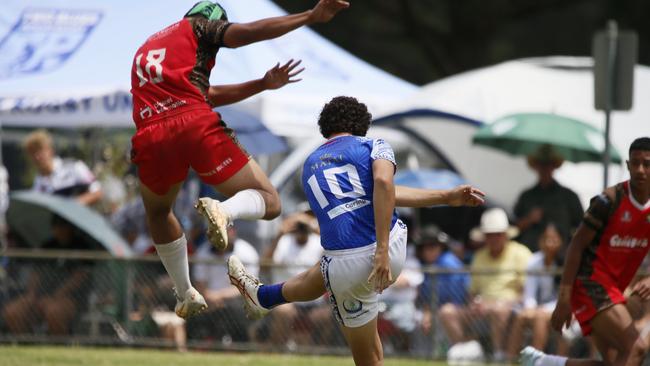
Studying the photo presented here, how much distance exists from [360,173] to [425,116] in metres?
9.41

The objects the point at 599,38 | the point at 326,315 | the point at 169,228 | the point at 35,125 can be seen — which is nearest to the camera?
the point at 169,228

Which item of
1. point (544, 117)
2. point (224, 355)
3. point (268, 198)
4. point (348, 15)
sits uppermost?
point (268, 198)

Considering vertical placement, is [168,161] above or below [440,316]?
above

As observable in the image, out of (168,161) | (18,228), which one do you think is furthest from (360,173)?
(18,228)

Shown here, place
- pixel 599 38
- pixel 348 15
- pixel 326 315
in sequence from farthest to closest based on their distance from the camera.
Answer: pixel 348 15 → pixel 326 315 → pixel 599 38

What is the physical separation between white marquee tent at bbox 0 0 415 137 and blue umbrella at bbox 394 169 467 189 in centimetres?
131

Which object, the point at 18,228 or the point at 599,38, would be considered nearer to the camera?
the point at 599,38

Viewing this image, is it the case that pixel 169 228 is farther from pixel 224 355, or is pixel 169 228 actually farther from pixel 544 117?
pixel 544 117

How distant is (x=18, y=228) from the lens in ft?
51.8

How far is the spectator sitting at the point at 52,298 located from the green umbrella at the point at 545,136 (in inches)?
194

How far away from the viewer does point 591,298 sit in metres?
9.69

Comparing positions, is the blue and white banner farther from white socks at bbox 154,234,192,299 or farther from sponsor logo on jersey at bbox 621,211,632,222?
sponsor logo on jersey at bbox 621,211,632,222

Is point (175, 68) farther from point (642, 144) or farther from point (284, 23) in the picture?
point (642, 144)

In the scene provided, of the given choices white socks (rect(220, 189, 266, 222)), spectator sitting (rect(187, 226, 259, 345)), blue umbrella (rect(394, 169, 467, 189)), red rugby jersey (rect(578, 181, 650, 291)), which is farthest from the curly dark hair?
blue umbrella (rect(394, 169, 467, 189))
